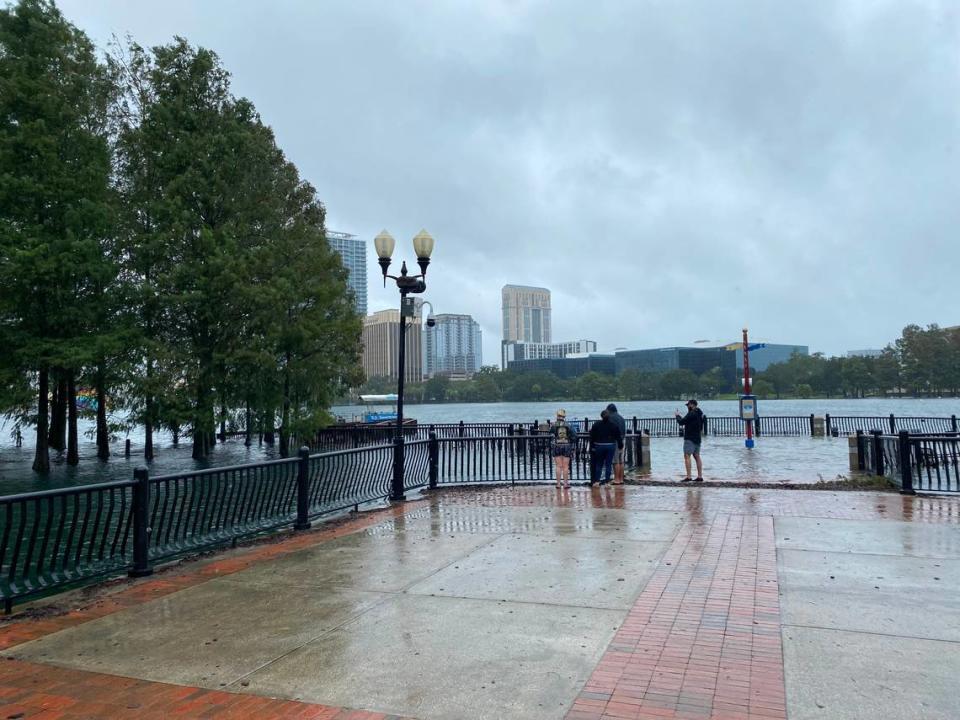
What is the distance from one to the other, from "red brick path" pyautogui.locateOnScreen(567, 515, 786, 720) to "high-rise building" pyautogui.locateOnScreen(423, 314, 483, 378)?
416ft

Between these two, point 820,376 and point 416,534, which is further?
point 820,376

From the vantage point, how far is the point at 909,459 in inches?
468

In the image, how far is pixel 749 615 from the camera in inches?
213

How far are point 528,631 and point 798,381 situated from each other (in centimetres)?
13842

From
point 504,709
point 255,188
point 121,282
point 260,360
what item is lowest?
point 504,709

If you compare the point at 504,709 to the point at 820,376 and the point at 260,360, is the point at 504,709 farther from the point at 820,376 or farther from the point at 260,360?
the point at 820,376

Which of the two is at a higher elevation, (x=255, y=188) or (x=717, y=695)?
(x=255, y=188)

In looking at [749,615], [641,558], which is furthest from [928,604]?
[641,558]

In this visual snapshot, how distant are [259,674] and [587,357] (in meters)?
159

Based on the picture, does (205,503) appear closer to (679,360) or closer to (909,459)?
(909,459)

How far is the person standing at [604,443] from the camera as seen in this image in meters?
13.9

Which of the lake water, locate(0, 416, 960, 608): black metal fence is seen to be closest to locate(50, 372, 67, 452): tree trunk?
the lake water

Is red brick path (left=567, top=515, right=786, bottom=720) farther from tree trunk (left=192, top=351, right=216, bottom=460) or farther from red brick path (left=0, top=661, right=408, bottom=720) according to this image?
tree trunk (left=192, top=351, right=216, bottom=460)

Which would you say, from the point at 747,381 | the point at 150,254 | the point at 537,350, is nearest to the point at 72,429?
the point at 150,254
